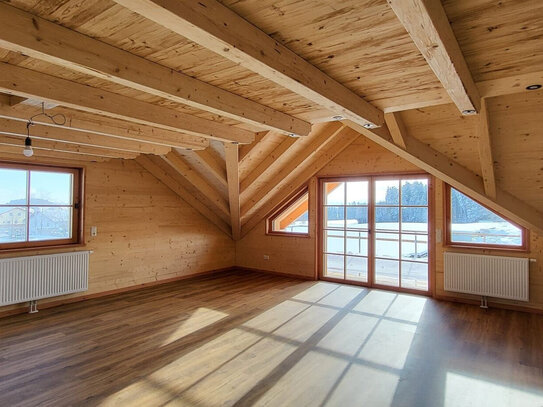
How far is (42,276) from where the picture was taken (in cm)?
445

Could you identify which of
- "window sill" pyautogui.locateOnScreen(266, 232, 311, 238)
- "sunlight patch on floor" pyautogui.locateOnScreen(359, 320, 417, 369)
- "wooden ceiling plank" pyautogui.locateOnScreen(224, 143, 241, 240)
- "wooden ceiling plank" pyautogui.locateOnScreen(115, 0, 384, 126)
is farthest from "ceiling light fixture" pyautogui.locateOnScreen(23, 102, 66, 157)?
"window sill" pyautogui.locateOnScreen(266, 232, 311, 238)

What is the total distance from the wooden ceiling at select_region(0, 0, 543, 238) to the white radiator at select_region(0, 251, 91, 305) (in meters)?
1.40

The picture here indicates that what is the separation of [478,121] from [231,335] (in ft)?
10.5

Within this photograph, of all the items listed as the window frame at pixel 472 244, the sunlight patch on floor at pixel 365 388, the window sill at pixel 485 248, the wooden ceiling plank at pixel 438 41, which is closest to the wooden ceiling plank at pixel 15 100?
the wooden ceiling plank at pixel 438 41

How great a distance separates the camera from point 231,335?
3637 millimetres

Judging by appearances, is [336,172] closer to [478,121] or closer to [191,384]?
[478,121]

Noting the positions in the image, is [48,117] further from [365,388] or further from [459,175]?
[459,175]

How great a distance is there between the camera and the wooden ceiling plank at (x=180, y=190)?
569 cm

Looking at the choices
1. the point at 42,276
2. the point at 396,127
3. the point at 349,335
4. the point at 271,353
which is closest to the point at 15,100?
the point at 42,276

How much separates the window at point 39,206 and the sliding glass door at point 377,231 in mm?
4162

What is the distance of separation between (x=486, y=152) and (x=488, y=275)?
2.19 m

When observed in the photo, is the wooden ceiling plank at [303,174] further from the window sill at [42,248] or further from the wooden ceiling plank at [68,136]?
the window sill at [42,248]

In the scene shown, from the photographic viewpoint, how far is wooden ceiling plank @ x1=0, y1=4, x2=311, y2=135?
1.53 meters

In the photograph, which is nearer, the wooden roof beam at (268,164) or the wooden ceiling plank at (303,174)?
the wooden roof beam at (268,164)
